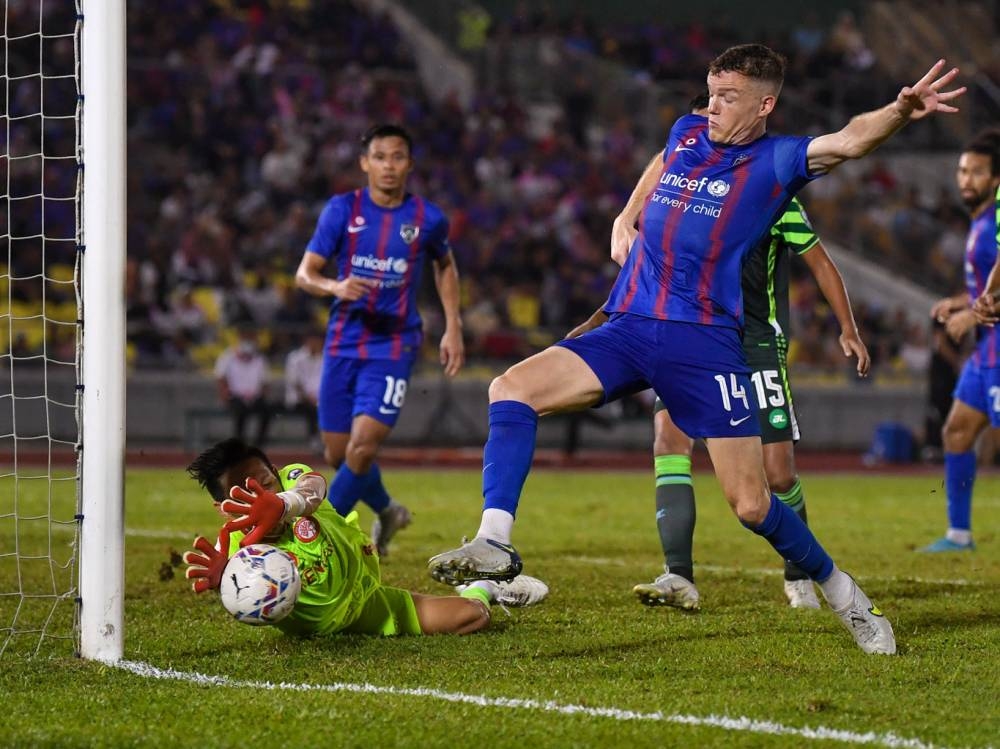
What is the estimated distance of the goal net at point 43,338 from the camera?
5523 mm

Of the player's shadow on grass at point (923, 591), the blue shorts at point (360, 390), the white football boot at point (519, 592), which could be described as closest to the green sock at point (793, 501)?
the player's shadow on grass at point (923, 591)

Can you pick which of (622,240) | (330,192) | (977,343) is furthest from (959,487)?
(330,192)

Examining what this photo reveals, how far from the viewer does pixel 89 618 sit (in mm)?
5340

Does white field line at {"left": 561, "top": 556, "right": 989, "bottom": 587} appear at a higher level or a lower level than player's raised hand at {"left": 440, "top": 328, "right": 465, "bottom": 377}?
lower

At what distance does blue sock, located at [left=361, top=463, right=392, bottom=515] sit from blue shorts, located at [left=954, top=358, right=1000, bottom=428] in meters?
4.03

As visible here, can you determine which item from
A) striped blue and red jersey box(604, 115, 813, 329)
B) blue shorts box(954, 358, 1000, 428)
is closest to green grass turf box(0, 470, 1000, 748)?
blue shorts box(954, 358, 1000, 428)

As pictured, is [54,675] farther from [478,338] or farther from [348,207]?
[478,338]

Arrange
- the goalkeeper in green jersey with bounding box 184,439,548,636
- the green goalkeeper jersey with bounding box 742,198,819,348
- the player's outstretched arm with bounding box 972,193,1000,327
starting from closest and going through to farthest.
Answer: the goalkeeper in green jersey with bounding box 184,439,548,636 < the green goalkeeper jersey with bounding box 742,198,819,348 < the player's outstretched arm with bounding box 972,193,1000,327

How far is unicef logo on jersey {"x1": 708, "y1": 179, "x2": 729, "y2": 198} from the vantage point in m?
5.60

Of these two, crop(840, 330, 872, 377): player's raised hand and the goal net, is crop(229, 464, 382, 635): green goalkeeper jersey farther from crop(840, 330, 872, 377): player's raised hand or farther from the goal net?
crop(840, 330, 872, 377): player's raised hand

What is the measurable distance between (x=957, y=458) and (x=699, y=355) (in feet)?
17.6

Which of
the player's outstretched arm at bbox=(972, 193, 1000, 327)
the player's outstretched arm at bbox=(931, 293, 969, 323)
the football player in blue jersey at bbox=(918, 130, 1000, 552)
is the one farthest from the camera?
the football player in blue jersey at bbox=(918, 130, 1000, 552)

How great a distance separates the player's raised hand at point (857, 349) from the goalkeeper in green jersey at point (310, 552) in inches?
81.3

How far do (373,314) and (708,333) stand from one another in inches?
156
